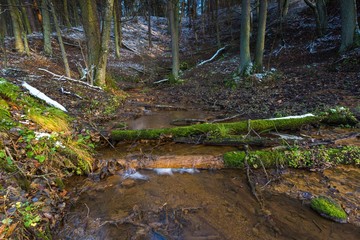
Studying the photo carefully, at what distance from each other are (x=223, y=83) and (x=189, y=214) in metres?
9.13

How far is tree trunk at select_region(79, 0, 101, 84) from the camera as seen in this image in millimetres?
8516

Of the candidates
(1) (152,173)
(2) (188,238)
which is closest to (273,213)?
(2) (188,238)

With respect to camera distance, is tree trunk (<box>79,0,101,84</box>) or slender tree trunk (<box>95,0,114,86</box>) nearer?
slender tree trunk (<box>95,0,114,86</box>)

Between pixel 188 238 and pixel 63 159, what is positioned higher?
pixel 63 159

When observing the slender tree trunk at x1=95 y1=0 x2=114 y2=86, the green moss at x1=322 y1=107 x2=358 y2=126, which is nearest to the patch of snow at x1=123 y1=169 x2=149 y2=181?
the green moss at x1=322 y1=107 x2=358 y2=126

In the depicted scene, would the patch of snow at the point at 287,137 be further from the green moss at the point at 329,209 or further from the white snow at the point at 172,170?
the white snow at the point at 172,170

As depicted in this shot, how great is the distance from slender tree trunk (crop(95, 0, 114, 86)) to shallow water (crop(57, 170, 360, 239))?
6443 millimetres

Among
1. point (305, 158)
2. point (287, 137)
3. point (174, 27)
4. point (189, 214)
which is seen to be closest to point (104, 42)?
point (174, 27)

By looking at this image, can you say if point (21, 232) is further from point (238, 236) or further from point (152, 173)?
point (238, 236)

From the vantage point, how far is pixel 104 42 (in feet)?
28.8

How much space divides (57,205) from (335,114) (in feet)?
19.8

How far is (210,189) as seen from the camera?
3.37 meters

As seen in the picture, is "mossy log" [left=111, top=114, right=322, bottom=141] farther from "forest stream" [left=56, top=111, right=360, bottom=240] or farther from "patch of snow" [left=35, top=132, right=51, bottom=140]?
"patch of snow" [left=35, top=132, right=51, bottom=140]

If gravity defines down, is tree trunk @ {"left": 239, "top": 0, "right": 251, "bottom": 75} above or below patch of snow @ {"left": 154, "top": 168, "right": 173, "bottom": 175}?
above
